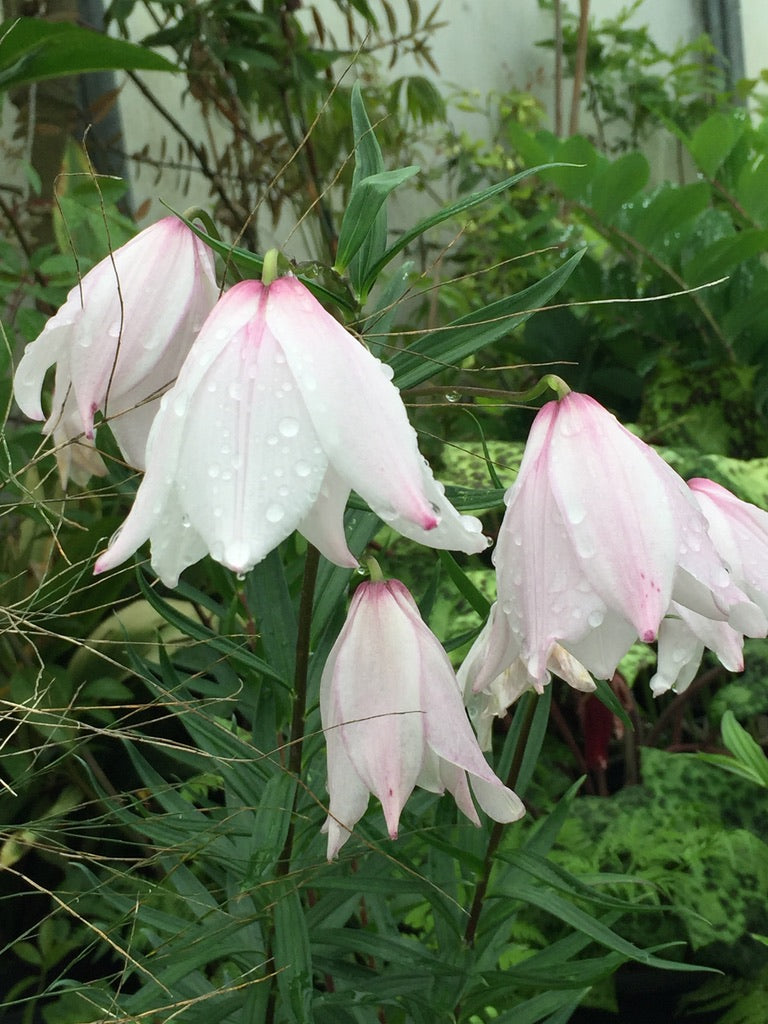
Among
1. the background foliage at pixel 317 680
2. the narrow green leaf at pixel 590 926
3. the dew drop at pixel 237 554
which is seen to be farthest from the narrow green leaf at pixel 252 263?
the narrow green leaf at pixel 590 926

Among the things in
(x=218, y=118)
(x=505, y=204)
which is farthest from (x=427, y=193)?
(x=218, y=118)

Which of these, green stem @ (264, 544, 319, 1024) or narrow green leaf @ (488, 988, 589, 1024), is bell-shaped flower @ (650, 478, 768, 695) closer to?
green stem @ (264, 544, 319, 1024)


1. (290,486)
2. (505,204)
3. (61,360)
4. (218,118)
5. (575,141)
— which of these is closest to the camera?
(290,486)

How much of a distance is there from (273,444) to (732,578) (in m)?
0.21

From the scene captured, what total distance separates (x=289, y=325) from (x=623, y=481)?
0.12m

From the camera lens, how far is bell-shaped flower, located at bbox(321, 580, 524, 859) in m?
0.35

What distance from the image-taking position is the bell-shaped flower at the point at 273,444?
28 centimetres

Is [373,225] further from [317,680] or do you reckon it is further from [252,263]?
[317,680]

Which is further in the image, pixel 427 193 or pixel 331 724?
pixel 427 193

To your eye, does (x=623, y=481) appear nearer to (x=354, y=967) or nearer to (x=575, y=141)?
(x=354, y=967)

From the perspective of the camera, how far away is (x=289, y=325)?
0.30 meters

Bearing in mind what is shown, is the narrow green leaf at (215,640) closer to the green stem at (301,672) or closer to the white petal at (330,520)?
the green stem at (301,672)

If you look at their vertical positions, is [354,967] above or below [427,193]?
below

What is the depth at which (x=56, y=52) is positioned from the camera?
96 centimetres
